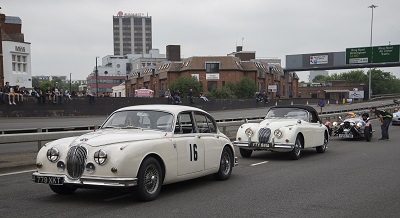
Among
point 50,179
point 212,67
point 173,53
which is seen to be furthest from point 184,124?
point 173,53

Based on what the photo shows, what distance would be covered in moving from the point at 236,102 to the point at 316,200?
42206mm

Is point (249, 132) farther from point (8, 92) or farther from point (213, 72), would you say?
point (213, 72)

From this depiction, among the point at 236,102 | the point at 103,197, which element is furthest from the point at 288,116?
the point at 236,102

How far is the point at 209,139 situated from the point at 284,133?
4.56 metres

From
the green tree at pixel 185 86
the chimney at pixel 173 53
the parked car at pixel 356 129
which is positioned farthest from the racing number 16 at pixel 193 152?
the chimney at pixel 173 53

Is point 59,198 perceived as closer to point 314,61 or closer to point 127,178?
point 127,178

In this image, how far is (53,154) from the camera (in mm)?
7277

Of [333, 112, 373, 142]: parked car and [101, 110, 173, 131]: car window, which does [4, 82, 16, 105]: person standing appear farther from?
[101, 110, 173, 131]: car window

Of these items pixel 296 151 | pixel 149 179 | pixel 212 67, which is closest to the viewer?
pixel 149 179

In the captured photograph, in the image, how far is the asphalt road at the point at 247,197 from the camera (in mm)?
6789

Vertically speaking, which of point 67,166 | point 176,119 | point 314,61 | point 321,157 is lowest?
point 321,157

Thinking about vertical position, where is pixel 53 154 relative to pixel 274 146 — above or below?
above

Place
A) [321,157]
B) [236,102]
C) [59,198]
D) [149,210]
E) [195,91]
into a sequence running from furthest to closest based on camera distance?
[195,91] < [236,102] < [321,157] < [59,198] < [149,210]

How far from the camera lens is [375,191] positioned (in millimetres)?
8562
